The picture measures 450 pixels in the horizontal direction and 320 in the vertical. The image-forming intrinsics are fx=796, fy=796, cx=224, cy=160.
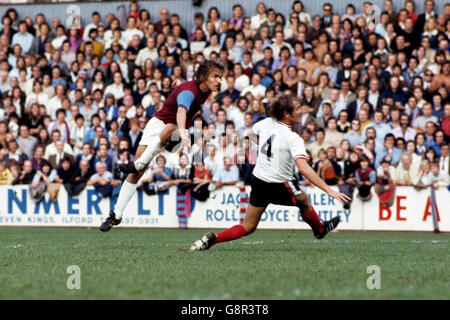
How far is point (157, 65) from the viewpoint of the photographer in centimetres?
2033

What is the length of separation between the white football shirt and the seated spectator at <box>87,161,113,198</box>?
850 cm

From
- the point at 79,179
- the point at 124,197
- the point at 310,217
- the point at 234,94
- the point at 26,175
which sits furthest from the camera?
the point at 234,94

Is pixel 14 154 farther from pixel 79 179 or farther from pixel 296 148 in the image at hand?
pixel 296 148

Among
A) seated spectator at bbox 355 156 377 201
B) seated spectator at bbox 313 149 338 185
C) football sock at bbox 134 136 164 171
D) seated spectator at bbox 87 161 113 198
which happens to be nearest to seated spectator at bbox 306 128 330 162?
seated spectator at bbox 313 149 338 185

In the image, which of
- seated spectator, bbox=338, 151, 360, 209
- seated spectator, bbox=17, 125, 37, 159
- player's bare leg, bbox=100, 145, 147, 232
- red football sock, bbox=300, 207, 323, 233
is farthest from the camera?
seated spectator, bbox=17, 125, 37, 159

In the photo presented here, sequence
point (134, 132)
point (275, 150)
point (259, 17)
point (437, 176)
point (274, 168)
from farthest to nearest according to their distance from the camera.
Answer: point (259, 17)
point (134, 132)
point (437, 176)
point (274, 168)
point (275, 150)

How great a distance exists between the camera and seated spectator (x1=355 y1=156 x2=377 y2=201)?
16.1m

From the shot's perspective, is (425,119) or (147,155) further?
(425,119)

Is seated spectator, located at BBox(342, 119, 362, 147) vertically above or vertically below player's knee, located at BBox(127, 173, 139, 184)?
above

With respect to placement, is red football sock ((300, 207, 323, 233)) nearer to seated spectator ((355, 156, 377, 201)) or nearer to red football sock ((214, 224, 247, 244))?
red football sock ((214, 224, 247, 244))

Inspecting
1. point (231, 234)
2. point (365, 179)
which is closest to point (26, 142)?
point (365, 179)

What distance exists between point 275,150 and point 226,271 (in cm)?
219

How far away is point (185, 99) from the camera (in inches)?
383
